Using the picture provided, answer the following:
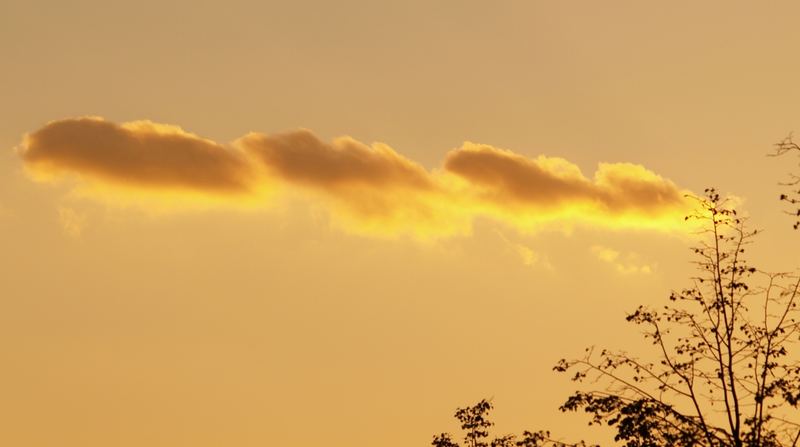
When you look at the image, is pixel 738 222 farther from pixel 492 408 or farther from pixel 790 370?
pixel 492 408

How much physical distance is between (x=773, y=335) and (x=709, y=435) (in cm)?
369

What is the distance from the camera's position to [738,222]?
42438 millimetres

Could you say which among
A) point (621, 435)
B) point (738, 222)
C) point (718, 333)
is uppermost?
point (738, 222)

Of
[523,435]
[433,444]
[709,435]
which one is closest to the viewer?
[709,435]

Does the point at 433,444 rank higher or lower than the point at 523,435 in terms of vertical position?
higher

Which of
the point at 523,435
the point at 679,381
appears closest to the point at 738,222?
the point at 679,381

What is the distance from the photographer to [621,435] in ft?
137

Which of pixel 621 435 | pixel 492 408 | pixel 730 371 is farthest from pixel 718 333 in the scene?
pixel 492 408

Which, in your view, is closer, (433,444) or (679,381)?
(679,381)

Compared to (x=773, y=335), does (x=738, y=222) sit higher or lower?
higher

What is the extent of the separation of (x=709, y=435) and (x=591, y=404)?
3826 millimetres

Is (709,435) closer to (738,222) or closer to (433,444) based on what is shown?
(738,222)

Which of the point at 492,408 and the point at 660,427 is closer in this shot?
the point at 660,427

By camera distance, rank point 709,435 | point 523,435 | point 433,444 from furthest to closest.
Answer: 1. point 433,444
2. point 523,435
3. point 709,435
